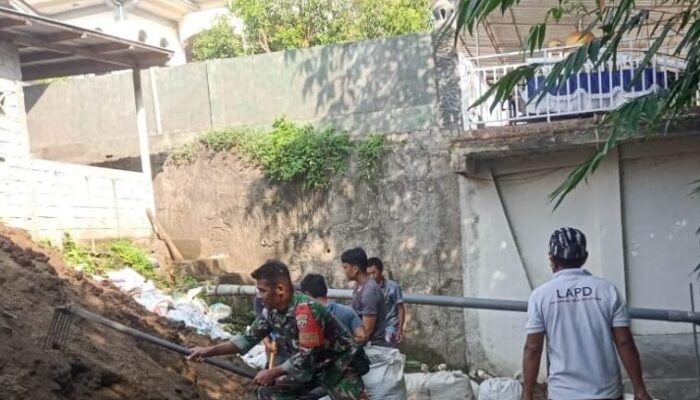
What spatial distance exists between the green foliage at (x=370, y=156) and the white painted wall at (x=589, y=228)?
1.16 meters

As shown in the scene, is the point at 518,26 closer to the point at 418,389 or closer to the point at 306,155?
the point at 306,155

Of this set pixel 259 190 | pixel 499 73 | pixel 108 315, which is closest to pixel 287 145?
pixel 259 190

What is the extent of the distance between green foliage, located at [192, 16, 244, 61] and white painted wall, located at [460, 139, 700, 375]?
9.10 m

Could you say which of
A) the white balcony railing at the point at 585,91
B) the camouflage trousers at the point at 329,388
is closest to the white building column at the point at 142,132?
the white balcony railing at the point at 585,91

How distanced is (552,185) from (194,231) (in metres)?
4.98

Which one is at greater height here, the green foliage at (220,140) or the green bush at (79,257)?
the green foliage at (220,140)

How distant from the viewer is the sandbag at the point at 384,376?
5.36 m

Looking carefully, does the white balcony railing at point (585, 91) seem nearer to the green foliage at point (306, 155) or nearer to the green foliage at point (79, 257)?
the green foliage at point (306, 155)

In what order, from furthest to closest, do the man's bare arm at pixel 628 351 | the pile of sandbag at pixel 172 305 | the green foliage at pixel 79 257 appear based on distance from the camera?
1. the green foliage at pixel 79 257
2. the pile of sandbag at pixel 172 305
3. the man's bare arm at pixel 628 351

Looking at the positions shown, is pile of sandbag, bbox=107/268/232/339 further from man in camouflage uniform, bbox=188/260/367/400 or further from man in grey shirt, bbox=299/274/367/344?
man in camouflage uniform, bbox=188/260/367/400

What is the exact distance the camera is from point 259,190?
10680mm

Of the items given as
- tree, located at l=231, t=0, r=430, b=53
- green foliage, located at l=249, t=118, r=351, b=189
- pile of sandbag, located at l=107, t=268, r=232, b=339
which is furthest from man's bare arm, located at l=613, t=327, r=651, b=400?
tree, located at l=231, t=0, r=430, b=53

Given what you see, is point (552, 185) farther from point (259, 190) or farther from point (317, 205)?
point (259, 190)

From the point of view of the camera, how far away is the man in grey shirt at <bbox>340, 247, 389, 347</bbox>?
555 centimetres
